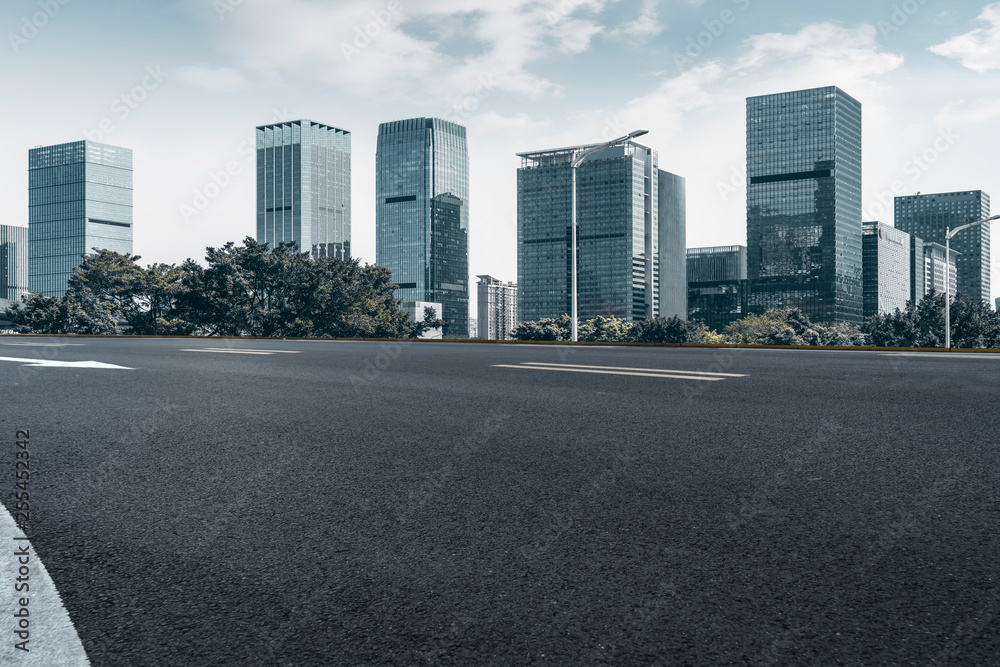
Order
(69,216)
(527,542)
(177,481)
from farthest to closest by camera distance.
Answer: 1. (69,216)
2. (177,481)
3. (527,542)

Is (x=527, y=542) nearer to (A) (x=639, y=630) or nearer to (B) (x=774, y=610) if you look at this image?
(A) (x=639, y=630)

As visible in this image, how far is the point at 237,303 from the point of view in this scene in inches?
1916

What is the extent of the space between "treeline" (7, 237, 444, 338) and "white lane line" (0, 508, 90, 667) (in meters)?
43.7

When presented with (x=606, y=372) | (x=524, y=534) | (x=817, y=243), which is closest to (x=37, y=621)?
(x=524, y=534)

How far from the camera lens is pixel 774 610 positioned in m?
1.99

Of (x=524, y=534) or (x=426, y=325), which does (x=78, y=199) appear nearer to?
(x=426, y=325)

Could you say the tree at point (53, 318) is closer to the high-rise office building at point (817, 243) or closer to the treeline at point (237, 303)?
the treeline at point (237, 303)

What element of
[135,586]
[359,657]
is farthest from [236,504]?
[359,657]

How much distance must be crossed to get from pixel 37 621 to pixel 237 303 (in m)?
49.9

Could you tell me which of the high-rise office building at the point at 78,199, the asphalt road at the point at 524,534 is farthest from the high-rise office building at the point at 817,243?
the asphalt road at the point at 524,534

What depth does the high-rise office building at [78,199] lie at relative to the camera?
455 feet

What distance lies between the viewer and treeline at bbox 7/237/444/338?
45375 mm

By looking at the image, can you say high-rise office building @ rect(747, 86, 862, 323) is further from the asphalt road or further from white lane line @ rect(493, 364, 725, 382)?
the asphalt road

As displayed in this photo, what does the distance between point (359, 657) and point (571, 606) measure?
0.64 meters
